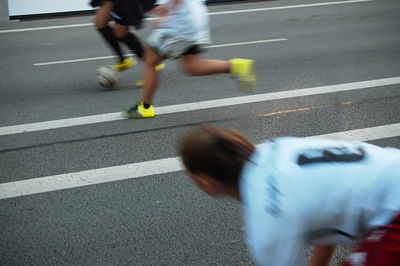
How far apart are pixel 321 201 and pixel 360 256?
231mm

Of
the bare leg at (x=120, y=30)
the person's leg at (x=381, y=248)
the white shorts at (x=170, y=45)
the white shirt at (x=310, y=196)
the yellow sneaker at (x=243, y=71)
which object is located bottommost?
the yellow sneaker at (x=243, y=71)

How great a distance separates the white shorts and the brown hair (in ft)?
10.8

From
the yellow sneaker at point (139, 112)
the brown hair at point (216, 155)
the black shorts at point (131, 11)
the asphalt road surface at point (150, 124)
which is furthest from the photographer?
the black shorts at point (131, 11)

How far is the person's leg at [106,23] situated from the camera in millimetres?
6152

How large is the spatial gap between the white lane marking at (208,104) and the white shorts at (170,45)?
2.84 feet

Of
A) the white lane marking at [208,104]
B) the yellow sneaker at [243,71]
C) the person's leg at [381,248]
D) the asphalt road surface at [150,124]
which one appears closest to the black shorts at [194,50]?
the yellow sneaker at [243,71]

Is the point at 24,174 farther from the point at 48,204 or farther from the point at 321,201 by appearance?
the point at 321,201

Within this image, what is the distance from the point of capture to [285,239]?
69.1 inches

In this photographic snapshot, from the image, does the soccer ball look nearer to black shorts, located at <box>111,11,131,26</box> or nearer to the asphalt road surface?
the asphalt road surface

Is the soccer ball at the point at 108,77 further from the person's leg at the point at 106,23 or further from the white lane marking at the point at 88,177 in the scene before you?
the white lane marking at the point at 88,177

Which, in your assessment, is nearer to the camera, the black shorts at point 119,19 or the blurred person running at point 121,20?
the blurred person running at point 121,20

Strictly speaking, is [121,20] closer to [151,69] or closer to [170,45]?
[151,69]

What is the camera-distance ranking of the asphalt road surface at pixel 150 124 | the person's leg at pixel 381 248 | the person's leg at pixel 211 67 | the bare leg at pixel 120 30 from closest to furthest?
the person's leg at pixel 381 248, the asphalt road surface at pixel 150 124, the person's leg at pixel 211 67, the bare leg at pixel 120 30

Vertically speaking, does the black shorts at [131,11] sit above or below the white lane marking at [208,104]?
above
